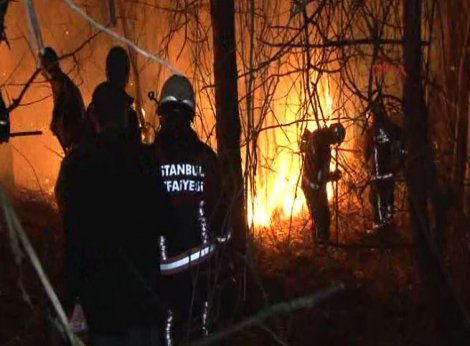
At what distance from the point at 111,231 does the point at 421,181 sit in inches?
58.4

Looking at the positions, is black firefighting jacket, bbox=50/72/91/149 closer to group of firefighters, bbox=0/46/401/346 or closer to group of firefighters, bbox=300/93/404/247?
group of firefighters, bbox=300/93/404/247

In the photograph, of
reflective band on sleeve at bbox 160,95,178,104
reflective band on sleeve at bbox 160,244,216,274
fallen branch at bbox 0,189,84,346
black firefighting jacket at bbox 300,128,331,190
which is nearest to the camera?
fallen branch at bbox 0,189,84,346

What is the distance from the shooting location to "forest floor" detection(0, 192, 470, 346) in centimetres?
491

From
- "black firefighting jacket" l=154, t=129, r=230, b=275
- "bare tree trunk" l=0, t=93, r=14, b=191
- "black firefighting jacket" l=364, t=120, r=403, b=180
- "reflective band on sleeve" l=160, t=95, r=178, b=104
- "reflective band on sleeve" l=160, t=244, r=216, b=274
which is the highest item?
"bare tree trunk" l=0, t=93, r=14, b=191

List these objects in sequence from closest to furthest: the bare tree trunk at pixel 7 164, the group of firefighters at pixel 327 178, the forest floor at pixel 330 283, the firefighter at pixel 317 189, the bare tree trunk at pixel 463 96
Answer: the bare tree trunk at pixel 463 96 → the forest floor at pixel 330 283 → the group of firefighters at pixel 327 178 → the firefighter at pixel 317 189 → the bare tree trunk at pixel 7 164

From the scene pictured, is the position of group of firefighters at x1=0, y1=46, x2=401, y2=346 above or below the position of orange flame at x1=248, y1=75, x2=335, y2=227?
below

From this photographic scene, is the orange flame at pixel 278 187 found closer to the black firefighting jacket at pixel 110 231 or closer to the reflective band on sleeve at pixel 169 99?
the reflective band on sleeve at pixel 169 99

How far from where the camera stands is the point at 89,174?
11.4ft

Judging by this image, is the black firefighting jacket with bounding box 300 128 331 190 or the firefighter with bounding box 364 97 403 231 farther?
the black firefighting jacket with bounding box 300 128 331 190

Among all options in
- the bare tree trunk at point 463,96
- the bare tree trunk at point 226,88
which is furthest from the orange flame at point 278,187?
the bare tree trunk at point 463,96

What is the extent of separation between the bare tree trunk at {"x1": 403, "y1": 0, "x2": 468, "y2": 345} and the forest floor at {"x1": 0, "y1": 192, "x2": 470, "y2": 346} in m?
0.07

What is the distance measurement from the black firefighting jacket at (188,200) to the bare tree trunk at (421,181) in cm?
113

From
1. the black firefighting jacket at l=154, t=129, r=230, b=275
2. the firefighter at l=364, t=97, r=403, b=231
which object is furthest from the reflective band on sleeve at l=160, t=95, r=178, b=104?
the firefighter at l=364, t=97, r=403, b=231

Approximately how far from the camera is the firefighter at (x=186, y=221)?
4.21 metres
